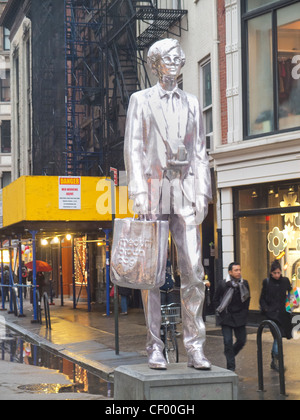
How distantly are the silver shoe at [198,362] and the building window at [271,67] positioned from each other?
9996 mm

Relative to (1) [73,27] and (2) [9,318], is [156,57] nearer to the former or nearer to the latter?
(2) [9,318]

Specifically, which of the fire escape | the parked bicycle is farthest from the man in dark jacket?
the fire escape

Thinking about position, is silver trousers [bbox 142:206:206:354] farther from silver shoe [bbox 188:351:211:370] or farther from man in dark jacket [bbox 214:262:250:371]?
man in dark jacket [bbox 214:262:250:371]

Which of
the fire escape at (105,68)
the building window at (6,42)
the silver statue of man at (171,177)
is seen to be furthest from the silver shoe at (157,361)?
the building window at (6,42)

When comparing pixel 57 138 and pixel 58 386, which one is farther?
pixel 57 138

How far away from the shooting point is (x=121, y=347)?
49.0ft

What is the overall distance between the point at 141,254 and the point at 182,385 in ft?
4.04

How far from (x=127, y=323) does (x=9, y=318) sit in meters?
6.05

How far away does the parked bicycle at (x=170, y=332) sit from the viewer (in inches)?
469

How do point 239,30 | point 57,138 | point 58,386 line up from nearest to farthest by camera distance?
point 58,386 → point 239,30 → point 57,138

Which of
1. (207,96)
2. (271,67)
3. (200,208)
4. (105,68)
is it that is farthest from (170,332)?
(105,68)

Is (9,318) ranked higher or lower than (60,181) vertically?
lower

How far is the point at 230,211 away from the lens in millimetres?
18156
